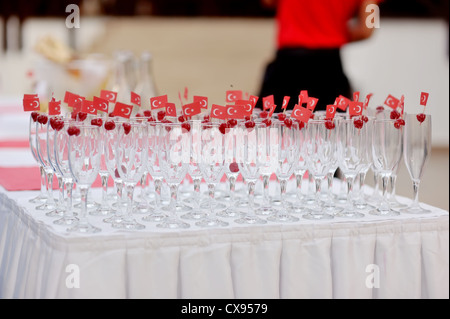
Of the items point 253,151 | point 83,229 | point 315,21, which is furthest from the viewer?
point 315,21

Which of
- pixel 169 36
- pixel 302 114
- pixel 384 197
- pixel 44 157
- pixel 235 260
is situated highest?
pixel 169 36

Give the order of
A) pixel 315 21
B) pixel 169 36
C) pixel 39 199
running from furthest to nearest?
pixel 169 36, pixel 315 21, pixel 39 199

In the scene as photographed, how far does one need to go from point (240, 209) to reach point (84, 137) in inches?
17.9

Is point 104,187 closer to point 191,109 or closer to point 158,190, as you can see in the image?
point 158,190

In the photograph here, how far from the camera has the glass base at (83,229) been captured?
155 centimetres

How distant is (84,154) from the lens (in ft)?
5.21

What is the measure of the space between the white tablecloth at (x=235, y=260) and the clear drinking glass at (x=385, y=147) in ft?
0.21

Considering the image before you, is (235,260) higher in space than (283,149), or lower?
lower

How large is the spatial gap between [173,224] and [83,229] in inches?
7.8

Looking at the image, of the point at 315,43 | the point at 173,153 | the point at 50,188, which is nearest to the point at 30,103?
the point at 50,188

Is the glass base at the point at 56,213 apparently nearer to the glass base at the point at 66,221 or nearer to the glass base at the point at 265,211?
the glass base at the point at 66,221

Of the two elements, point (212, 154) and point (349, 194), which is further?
point (349, 194)

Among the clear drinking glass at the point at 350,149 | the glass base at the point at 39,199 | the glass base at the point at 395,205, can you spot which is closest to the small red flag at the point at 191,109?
the clear drinking glass at the point at 350,149

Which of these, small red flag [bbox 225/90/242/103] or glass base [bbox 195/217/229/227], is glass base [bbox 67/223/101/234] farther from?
small red flag [bbox 225/90/242/103]
